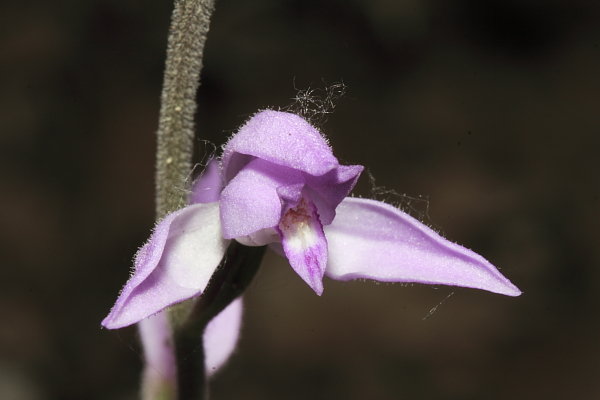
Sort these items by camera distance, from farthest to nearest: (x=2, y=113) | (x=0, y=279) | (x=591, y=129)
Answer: (x=591, y=129) < (x=0, y=279) < (x=2, y=113)

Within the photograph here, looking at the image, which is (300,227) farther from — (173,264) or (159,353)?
(159,353)

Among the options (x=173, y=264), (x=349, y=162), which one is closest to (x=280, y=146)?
(x=173, y=264)

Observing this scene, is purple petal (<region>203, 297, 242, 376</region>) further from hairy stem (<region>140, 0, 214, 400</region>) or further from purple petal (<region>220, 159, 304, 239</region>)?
purple petal (<region>220, 159, 304, 239</region>)

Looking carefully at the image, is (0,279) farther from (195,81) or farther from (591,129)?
(591,129)

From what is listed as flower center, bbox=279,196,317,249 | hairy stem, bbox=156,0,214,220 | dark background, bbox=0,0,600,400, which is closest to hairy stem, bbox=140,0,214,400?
hairy stem, bbox=156,0,214,220

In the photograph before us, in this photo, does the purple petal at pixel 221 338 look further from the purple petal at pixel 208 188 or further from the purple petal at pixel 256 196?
the purple petal at pixel 256 196

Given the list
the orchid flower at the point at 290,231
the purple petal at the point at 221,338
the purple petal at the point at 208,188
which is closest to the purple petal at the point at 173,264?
the orchid flower at the point at 290,231

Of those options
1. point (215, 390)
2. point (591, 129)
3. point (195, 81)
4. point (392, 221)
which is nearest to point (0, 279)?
point (215, 390)

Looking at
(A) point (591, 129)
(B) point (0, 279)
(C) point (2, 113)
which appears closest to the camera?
Result: (C) point (2, 113)
